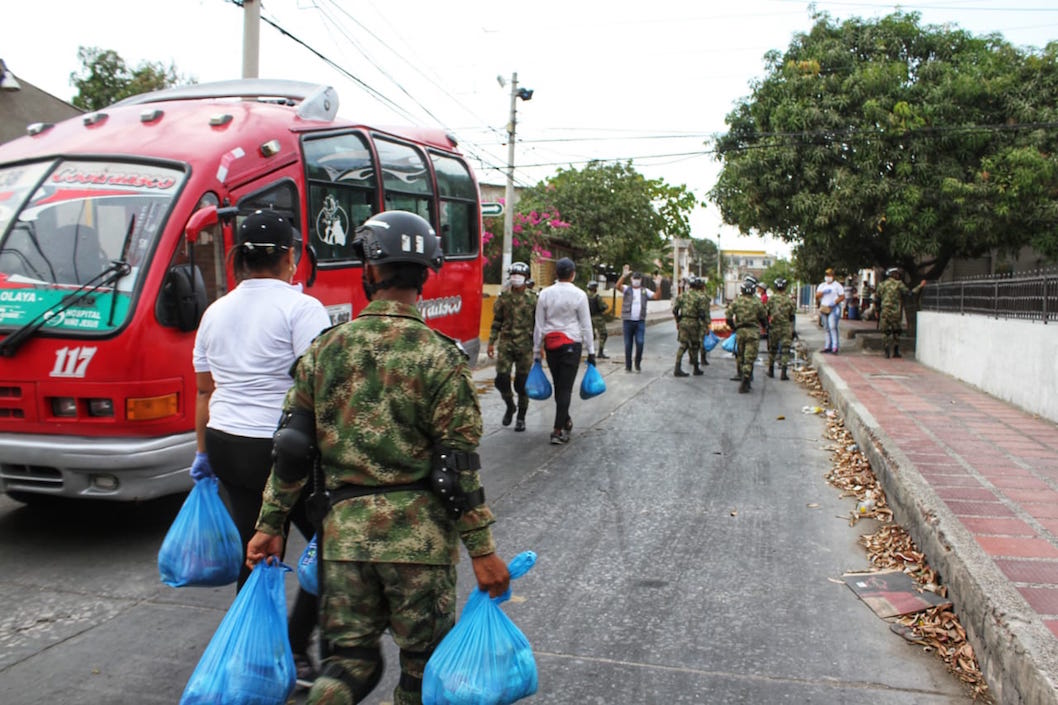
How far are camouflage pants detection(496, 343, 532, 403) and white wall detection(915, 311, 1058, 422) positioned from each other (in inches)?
222

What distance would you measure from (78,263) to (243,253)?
8.77 ft

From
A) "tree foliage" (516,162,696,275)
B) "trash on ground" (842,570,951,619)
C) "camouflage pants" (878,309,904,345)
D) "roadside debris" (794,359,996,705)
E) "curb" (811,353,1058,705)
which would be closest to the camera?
"curb" (811,353,1058,705)

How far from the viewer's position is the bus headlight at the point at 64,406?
528cm

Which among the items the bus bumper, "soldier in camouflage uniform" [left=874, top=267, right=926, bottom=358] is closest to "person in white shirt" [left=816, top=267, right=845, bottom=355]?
"soldier in camouflage uniform" [left=874, top=267, right=926, bottom=358]

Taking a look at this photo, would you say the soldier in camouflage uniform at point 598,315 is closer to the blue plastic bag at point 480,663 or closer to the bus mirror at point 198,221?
the bus mirror at point 198,221

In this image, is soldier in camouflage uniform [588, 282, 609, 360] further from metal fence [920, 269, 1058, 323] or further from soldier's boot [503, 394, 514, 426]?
soldier's boot [503, 394, 514, 426]

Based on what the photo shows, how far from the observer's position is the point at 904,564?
213 inches

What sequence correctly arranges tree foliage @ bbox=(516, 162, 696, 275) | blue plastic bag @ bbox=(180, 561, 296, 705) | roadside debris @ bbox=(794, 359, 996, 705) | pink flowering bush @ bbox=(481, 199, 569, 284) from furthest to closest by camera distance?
tree foliage @ bbox=(516, 162, 696, 275)
pink flowering bush @ bbox=(481, 199, 569, 284)
roadside debris @ bbox=(794, 359, 996, 705)
blue plastic bag @ bbox=(180, 561, 296, 705)

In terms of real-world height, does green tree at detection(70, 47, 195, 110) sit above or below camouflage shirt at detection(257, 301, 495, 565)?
above

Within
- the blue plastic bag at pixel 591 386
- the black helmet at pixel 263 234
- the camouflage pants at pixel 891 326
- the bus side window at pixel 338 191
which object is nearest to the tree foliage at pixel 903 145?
the camouflage pants at pixel 891 326

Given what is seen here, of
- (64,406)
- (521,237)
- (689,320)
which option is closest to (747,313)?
(689,320)

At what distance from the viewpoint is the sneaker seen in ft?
11.4

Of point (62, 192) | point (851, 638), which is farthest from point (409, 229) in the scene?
point (62, 192)

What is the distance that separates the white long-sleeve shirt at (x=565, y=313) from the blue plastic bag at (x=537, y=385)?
357 mm
